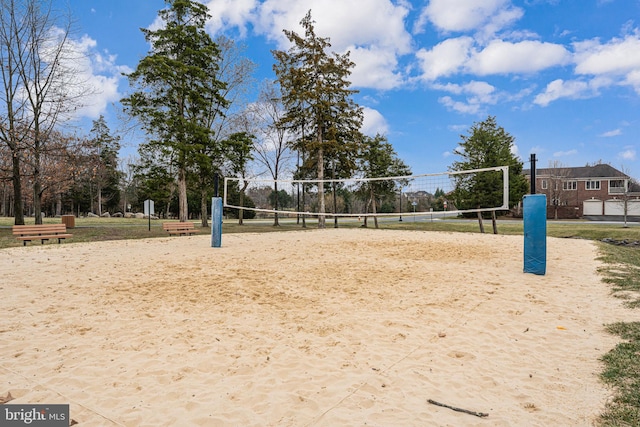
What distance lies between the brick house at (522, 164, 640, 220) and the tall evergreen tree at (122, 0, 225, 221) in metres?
35.7

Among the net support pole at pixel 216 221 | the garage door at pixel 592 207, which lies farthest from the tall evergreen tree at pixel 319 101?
the garage door at pixel 592 207

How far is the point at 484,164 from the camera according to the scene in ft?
65.2

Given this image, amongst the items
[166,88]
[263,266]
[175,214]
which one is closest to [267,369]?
[263,266]

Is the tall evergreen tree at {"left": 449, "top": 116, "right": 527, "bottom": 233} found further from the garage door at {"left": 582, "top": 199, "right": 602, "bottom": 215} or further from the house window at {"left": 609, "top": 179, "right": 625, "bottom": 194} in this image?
the house window at {"left": 609, "top": 179, "right": 625, "bottom": 194}

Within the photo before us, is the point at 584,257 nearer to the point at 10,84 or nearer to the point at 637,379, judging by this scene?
the point at 637,379

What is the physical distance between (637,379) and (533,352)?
877 mm

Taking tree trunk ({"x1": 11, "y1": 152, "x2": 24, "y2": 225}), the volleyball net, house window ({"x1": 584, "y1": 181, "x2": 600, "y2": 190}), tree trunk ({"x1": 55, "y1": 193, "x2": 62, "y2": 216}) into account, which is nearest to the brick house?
house window ({"x1": 584, "y1": 181, "x2": 600, "y2": 190})

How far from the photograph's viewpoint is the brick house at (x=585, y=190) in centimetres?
4038

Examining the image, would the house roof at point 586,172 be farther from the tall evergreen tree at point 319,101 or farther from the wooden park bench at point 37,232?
the wooden park bench at point 37,232

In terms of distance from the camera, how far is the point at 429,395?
282 cm

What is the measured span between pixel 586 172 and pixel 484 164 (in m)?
37.7

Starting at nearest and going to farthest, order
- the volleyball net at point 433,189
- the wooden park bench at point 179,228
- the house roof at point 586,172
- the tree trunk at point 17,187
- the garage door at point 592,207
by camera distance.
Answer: the volleyball net at point 433,189, the wooden park bench at point 179,228, the tree trunk at point 17,187, the garage door at point 592,207, the house roof at point 586,172

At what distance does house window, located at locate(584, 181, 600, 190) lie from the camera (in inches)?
1757

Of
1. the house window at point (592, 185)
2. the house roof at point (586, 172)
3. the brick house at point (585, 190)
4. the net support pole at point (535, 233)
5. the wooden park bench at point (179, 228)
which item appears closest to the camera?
the net support pole at point (535, 233)
